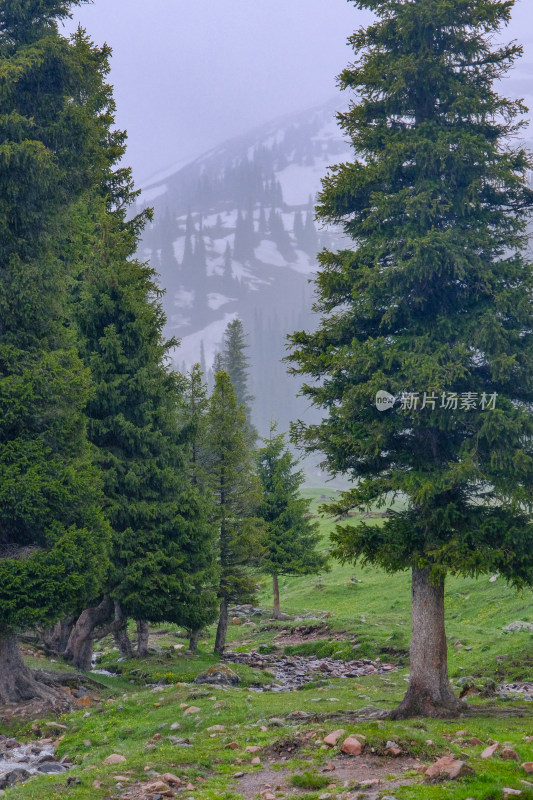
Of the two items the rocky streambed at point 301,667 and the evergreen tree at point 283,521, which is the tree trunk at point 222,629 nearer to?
the rocky streambed at point 301,667

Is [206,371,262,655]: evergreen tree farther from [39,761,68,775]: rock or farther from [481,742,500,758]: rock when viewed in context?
[481,742,500,758]: rock

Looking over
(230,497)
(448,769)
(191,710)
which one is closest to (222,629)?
(230,497)

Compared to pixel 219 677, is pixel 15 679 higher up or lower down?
higher up

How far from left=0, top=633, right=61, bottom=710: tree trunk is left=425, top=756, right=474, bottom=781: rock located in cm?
1101

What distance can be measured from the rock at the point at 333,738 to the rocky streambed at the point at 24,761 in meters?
5.00

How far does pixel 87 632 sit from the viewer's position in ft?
79.0

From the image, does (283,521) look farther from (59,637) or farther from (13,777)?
(13,777)

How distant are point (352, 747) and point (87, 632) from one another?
15307mm

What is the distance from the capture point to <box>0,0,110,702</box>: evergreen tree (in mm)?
16656

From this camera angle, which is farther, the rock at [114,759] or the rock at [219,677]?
the rock at [219,677]

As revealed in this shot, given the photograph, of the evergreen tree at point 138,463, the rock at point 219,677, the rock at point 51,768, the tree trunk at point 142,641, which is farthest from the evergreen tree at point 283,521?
the rock at point 51,768

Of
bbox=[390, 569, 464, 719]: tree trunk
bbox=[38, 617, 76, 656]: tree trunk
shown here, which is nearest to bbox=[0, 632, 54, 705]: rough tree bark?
bbox=[38, 617, 76, 656]: tree trunk

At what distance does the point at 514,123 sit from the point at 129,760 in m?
16.4

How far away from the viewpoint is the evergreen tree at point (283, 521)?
123 ft
